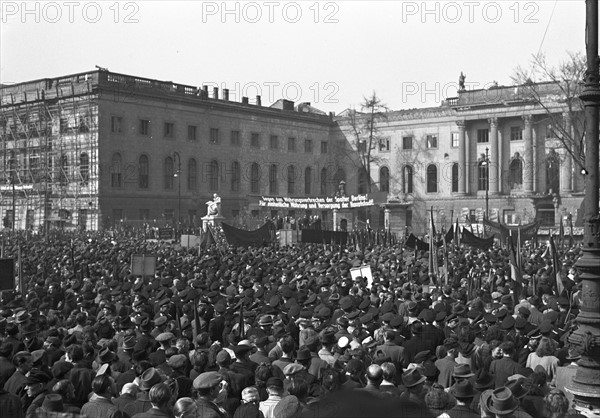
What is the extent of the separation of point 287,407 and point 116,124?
54804 millimetres

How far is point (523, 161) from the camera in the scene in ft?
227

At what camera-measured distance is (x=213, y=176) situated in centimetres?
6856

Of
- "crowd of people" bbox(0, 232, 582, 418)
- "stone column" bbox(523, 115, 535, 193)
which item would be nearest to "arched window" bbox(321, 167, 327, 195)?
"stone column" bbox(523, 115, 535, 193)

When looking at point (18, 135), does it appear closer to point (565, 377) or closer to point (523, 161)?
point (523, 161)

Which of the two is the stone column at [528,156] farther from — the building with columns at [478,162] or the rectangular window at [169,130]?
the rectangular window at [169,130]

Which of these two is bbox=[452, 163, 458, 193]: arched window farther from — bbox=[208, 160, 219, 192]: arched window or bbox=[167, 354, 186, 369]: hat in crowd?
bbox=[167, 354, 186, 369]: hat in crowd

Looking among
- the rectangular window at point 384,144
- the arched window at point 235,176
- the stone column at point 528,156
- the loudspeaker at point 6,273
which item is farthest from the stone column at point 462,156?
the loudspeaker at point 6,273

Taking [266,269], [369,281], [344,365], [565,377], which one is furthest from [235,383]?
[266,269]

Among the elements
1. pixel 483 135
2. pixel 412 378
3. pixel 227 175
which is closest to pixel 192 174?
pixel 227 175

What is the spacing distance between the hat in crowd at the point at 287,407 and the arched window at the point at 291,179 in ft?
228

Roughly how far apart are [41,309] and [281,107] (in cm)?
6719

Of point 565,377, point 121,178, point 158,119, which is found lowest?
point 565,377

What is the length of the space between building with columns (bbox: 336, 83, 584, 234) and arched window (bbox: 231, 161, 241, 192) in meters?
14.4

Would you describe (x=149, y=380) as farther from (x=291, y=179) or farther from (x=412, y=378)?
(x=291, y=179)
